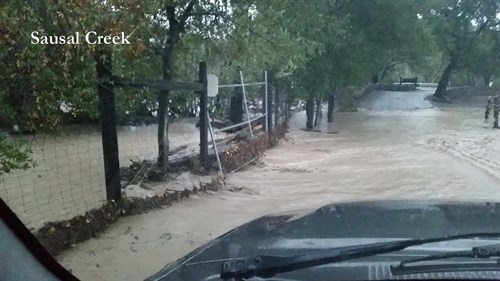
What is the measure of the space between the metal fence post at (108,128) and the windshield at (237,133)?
0.03ft

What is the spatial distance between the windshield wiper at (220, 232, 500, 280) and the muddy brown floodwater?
42.9 inches

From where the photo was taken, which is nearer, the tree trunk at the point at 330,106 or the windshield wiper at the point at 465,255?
the windshield wiper at the point at 465,255

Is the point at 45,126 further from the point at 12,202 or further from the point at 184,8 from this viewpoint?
the point at 184,8

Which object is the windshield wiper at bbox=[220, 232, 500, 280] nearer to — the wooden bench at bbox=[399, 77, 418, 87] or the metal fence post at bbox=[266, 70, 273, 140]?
the wooden bench at bbox=[399, 77, 418, 87]

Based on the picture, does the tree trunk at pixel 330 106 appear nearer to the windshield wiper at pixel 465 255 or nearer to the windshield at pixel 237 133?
the windshield at pixel 237 133

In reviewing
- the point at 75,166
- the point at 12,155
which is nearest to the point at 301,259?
the point at 12,155

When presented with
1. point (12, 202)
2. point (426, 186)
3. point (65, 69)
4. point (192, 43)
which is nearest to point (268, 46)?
point (192, 43)

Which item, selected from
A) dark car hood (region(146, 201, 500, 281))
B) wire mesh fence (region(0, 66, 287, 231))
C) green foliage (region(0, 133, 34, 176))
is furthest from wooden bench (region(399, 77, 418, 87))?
green foliage (region(0, 133, 34, 176))

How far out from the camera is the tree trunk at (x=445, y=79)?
4.28 m

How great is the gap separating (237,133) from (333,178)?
4.48ft

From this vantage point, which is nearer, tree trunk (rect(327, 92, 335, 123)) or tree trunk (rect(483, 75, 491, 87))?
tree trunk (rect(483, 75, 491, 87))

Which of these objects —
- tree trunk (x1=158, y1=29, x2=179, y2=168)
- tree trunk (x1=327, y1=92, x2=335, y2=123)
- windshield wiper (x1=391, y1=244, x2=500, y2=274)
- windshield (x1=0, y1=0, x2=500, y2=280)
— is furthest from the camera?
tree trunk (x1=327, y1=92, x2=335, y2=123)

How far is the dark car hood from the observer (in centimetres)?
141

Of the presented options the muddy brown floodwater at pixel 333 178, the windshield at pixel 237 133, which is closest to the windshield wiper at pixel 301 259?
the windshield at pixel 237 133
